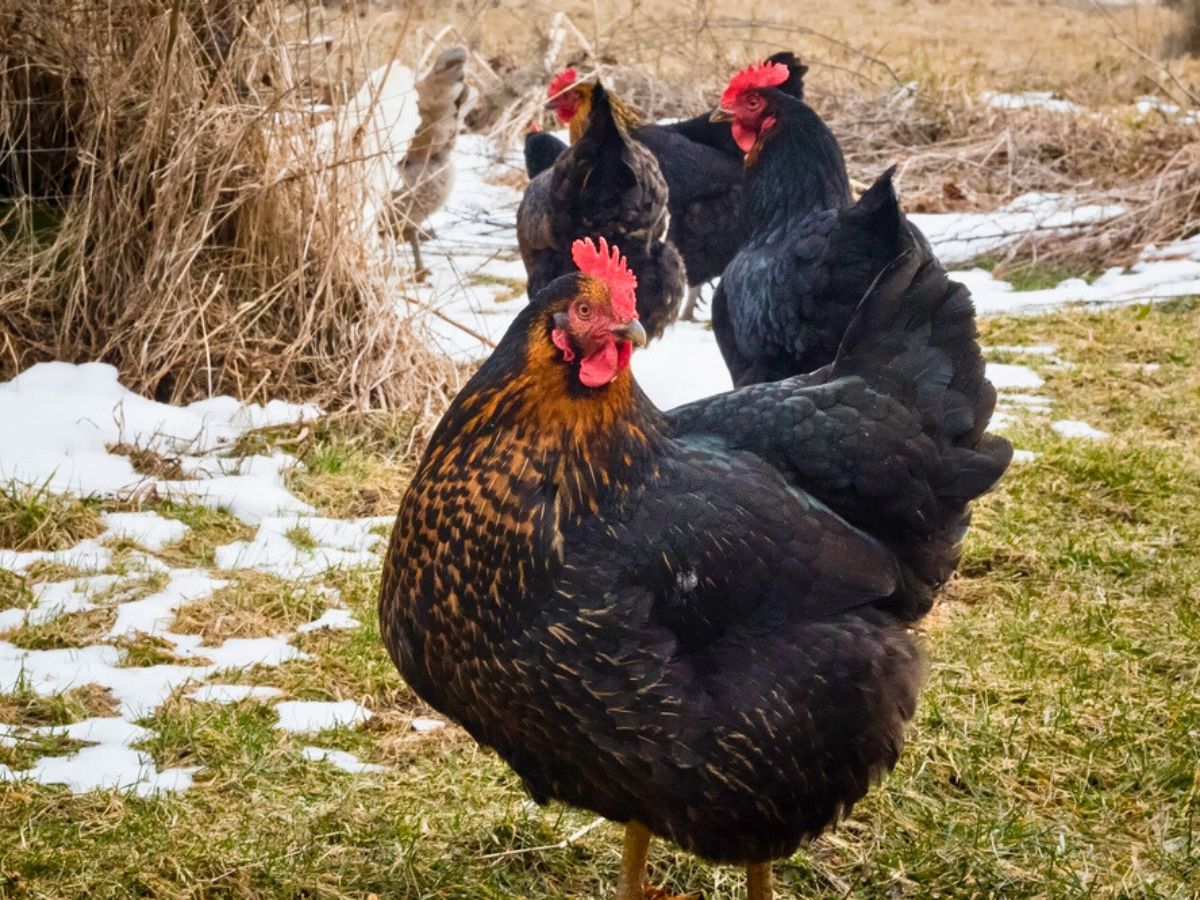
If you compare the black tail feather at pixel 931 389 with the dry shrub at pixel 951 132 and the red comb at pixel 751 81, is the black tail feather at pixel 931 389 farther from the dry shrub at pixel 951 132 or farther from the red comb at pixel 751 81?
the dry shrub at pixel 951 132

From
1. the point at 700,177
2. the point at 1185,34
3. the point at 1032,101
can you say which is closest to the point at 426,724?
the point at 700,177

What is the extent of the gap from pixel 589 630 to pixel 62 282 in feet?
14.2

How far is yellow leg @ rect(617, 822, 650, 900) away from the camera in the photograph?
2760mm

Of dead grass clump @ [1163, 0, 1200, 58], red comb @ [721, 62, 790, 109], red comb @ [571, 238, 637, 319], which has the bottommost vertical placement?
red comb @ [571, 238, 637, 319]

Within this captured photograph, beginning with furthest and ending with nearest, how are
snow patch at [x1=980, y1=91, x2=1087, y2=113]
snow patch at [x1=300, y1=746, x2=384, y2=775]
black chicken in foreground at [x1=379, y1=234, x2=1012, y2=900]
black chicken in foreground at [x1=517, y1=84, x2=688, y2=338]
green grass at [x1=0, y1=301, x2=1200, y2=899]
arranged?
1. snow patch at [x1=980, y1=91, x2=1087, y2=113]
2. black chicken in foreground at [x1=517, y1=84, x2=688, y2=338]
3. snow patch at [x1=300, y1=746, x2=384, y2=775]
4. green grass at [x1=0, y1=301, x2=1200, y2=899]
5. black chicken in foreground at [x1=379, y1=234, x2=1012, y2=900]

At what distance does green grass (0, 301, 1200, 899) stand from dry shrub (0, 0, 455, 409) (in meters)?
1.71

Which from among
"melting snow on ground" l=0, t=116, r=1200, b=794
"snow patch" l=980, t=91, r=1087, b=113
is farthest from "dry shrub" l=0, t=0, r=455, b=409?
"snow patch" l=980, t=91, r=1087, b=113

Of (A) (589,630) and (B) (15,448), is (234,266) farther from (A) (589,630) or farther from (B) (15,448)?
(A) (589,630)

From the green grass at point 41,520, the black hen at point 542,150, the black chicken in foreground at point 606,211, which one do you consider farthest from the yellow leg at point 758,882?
the black hen at point 542,150

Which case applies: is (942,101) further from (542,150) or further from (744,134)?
(744,134)

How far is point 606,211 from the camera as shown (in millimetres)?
5895

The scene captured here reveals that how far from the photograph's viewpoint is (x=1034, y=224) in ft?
30.9

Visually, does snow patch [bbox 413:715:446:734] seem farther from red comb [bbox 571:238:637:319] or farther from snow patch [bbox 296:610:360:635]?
red comb [bbox 571:238:637:319]

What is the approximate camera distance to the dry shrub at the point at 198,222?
18.3 feet
